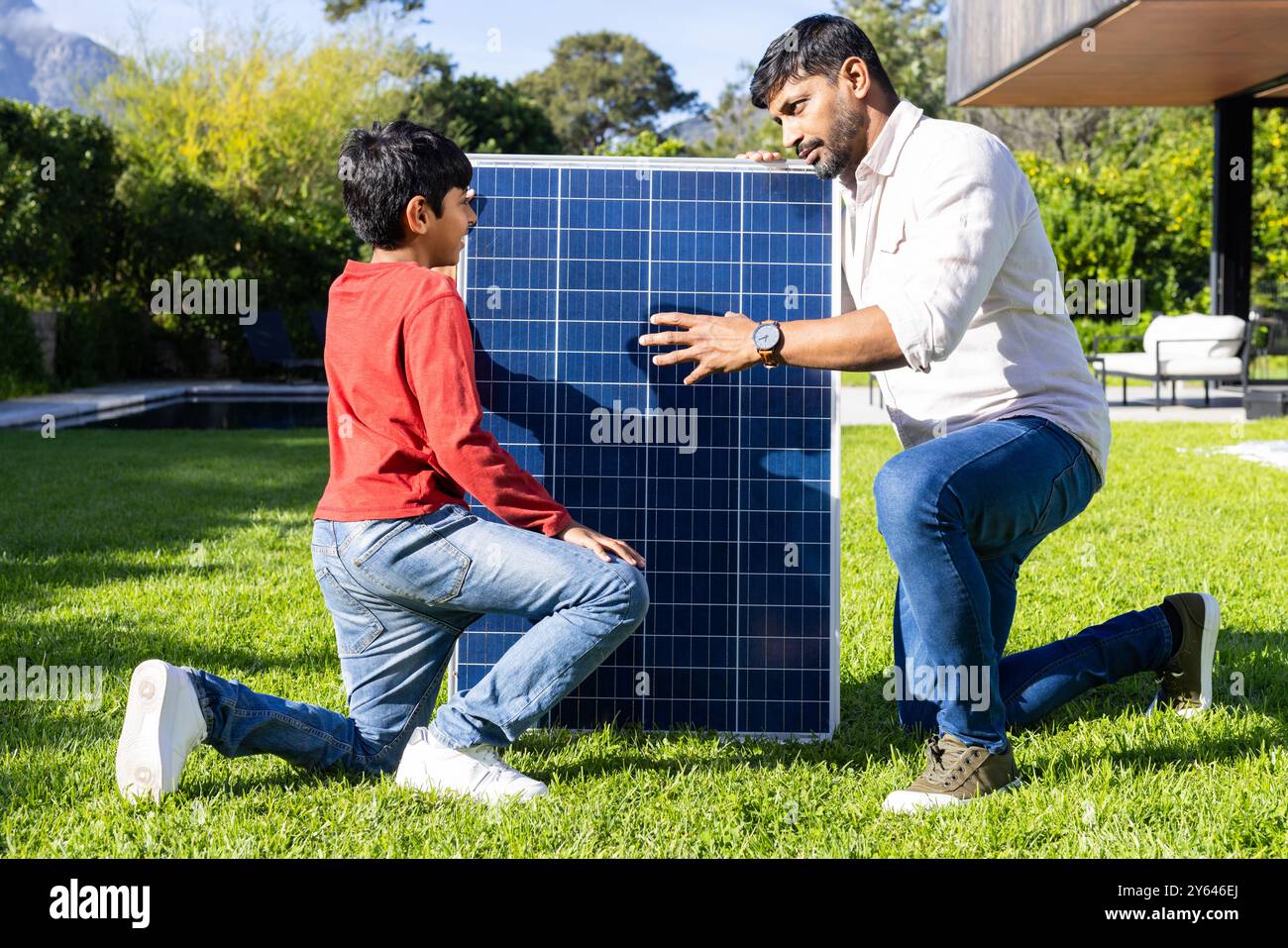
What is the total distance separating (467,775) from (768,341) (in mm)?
1245

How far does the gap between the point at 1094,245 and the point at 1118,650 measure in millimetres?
18246

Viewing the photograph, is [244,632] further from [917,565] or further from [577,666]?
[917,565]

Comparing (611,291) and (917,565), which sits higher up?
(611,291)

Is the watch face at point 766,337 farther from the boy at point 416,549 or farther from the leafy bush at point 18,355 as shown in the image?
the leafy bush at point 18,355

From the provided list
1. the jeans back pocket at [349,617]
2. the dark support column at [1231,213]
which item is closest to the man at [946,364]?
the jeans back pocket at [349,617]

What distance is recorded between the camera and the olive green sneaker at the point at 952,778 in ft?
10.4

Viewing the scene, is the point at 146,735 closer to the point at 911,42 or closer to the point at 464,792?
the point at 464,792

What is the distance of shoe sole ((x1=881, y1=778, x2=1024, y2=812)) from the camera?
3.14 m

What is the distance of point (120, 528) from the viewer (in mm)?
7141

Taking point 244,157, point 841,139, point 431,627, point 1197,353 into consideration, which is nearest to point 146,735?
point 431,627

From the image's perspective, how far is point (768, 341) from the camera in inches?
124

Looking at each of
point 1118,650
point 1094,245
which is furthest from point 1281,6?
point 1094,245

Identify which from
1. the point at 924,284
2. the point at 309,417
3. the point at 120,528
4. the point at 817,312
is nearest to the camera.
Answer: the point at 924,284

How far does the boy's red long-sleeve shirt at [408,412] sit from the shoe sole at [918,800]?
3.31ft
